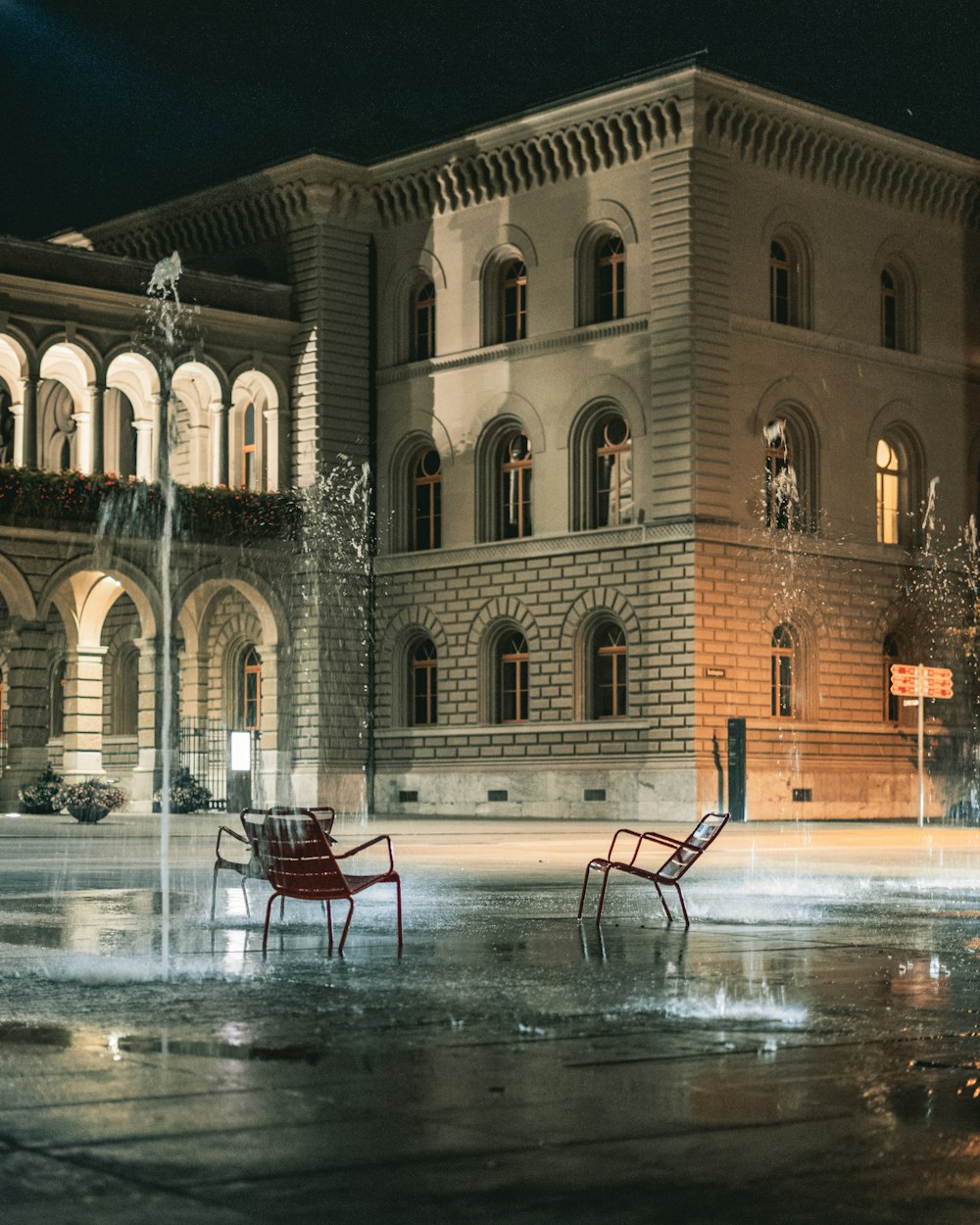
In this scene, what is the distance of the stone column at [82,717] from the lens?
42.8 meters

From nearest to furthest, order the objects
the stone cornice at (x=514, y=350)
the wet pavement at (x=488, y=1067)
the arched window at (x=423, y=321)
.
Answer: the wet pavement at (x=488, y=1067) → the stone cornice at (x=514, y=350) → the arched window at (x=423, y=321)

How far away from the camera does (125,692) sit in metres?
52.4

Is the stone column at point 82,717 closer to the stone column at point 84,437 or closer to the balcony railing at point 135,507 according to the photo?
the balcony railing at point 135,507

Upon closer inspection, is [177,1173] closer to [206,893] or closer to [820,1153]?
[820,1153]

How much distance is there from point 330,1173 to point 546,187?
1528 inches

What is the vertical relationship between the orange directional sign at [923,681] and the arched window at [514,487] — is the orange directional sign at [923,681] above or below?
below

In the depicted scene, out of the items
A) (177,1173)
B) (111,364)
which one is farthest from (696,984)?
(111,364)

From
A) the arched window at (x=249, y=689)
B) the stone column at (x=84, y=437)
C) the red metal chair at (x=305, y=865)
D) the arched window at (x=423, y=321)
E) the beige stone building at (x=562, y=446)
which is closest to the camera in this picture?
the red metal chair at (x=305, y=865)

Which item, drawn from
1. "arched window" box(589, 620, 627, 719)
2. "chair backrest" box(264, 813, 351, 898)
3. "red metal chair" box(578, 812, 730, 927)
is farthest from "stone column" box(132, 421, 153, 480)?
"chair backrest" box(264, 813, 351, 898)

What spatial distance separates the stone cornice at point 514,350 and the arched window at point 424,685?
5.84 metres

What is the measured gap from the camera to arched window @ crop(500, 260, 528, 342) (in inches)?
1732

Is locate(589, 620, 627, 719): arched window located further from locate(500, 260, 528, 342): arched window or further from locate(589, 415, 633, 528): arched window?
locate(500, 260, 528, 342): arched window

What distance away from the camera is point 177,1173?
568cm

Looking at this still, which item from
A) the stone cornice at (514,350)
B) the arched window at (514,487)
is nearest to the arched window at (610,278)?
the stone cornice at (514,350)
